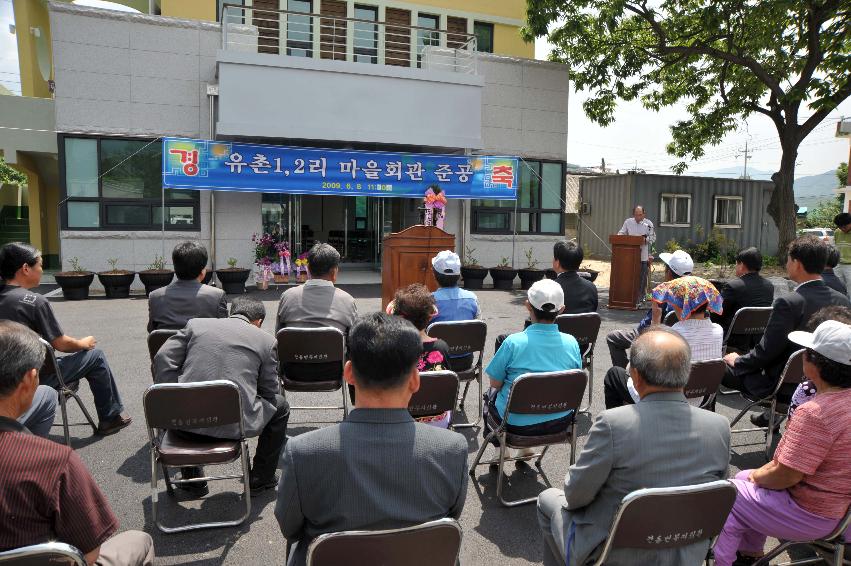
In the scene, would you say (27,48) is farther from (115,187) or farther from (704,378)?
(704,378)

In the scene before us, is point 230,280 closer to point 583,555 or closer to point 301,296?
point 301,296

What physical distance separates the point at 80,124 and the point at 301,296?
974 centimetres

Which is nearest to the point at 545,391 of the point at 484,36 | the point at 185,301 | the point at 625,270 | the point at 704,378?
the point at 704,378

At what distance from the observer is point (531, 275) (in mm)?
14016

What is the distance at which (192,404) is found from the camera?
3.09m

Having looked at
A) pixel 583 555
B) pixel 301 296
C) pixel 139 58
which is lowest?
pixel 583 555

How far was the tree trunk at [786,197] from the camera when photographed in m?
12.9

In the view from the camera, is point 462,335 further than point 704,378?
Yes

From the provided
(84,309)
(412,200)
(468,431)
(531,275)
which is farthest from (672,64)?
(84,309)

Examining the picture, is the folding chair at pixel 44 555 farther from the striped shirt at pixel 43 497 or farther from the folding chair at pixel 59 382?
the folding chair at pixel 59 382

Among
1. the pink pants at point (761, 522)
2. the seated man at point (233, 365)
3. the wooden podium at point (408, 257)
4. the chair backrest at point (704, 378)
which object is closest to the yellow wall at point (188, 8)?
the wooden podium at point (408, 257)

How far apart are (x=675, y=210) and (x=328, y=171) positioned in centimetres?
1282

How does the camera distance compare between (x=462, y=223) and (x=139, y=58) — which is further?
(x=462, y=223)

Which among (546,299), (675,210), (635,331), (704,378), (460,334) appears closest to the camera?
(546,299)
